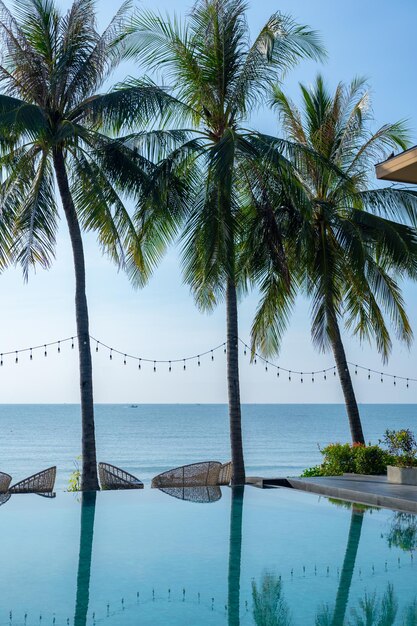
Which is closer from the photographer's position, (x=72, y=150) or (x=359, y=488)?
(x=359, y=488)

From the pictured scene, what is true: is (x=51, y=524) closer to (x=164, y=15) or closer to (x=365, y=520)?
(x=365, y=520)

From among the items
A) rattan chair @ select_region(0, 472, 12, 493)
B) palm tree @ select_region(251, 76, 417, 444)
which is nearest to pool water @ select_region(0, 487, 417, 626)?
rattan chair @ select_region(0, 472, 12, 493)

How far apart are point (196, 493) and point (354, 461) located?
10.8ft

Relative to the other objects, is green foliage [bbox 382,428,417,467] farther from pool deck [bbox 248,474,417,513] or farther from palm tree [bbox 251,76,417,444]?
palm tree [bbox 251,76,417,444]

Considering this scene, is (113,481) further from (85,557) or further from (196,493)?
(85,557)

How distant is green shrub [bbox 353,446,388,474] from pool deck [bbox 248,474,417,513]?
0.95 ft

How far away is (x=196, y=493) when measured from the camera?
528 inches

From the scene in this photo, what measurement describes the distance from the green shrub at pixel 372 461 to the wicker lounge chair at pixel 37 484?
5.30 metres

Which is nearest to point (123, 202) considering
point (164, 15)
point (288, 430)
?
point (164, 15)

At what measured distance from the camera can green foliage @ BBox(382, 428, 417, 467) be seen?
13.7m

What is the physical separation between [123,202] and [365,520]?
249 inches

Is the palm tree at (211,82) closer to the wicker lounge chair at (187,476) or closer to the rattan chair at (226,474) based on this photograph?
the rattan chair at (226,474)

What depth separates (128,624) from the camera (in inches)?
262

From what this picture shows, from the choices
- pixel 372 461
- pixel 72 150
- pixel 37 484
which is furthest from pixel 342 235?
pixel 37 484
